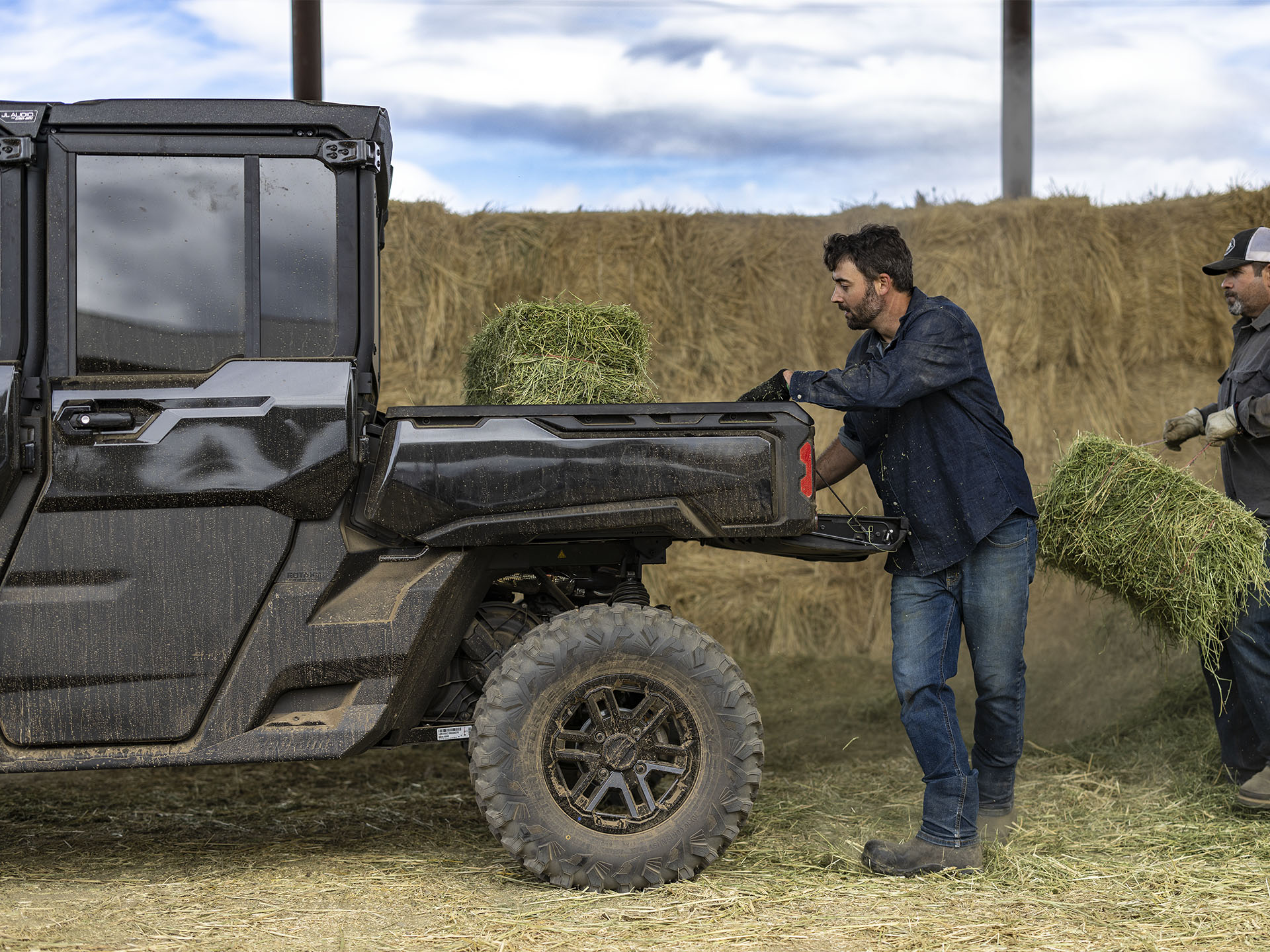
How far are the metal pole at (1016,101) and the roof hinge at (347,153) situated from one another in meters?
7.81

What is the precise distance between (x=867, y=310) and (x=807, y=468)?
0.72 meters

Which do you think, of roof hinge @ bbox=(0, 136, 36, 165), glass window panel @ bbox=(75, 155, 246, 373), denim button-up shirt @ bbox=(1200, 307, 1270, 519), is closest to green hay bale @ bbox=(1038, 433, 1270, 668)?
denim button-up shirt @ bbox=(1200, 307, 1270, 519)

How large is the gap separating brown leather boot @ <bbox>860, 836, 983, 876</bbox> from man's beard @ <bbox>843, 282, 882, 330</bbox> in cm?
180

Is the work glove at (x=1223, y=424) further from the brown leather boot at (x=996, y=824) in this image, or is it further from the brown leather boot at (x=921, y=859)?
the brown leather boot at (x=921, y=859)

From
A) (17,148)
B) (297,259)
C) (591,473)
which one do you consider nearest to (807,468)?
(591,473)

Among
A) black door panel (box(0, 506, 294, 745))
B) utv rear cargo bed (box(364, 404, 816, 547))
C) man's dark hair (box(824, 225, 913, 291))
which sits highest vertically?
man's dark hair (box(824, 225, 913, 291))

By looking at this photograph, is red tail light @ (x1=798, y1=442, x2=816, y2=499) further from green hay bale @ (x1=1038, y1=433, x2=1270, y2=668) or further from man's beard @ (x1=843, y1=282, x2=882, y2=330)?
green hay bale @ (x1=1038, y1=433, x2=1270, y2=668)

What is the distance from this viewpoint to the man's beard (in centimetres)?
413

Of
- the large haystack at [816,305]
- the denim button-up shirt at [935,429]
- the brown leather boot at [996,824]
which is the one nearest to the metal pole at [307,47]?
the large haystack at [816,305]

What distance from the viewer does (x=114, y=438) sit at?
349cm

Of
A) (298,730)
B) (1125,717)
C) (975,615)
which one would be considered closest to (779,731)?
(1125,717)

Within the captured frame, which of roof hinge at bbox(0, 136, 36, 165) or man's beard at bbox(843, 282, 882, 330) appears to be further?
man's beard at bbox(843, 282, 882, 330)

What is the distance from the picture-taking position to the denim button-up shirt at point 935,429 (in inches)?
155

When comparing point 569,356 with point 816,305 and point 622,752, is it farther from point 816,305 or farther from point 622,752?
point 816,305
